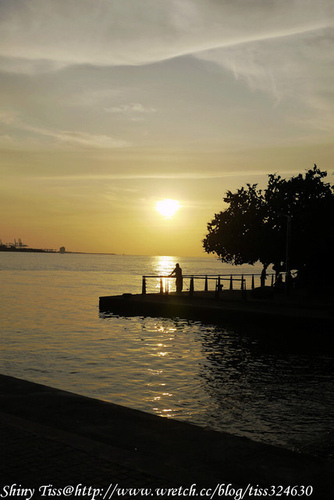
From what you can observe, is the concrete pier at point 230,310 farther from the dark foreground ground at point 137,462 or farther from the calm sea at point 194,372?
the dark foreground ground at point 137,462

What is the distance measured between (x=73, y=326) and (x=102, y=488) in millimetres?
27975

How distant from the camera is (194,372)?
62.0 feet

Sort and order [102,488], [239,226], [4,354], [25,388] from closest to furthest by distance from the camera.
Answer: [102,488], [25,388], [4,354], [239,226]

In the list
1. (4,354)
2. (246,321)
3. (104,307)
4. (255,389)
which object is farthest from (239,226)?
(255,389)

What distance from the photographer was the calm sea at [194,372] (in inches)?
503

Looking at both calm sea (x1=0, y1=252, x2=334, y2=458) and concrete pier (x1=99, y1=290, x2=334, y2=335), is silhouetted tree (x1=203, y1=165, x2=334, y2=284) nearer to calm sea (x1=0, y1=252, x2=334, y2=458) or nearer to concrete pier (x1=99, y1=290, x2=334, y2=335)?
concrete pier (x1=99, y1=290, x2=334, y2=335)

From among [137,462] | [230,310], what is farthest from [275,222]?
[137,462]

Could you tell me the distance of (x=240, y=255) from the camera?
60.8m

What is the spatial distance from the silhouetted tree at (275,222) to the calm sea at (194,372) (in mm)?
27149

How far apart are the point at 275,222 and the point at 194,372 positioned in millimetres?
42438

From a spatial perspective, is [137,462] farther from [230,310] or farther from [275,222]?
[275,222]

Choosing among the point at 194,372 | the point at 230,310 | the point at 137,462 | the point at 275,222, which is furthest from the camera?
the point at 275,222

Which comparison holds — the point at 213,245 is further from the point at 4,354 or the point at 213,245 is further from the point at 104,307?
the point at 4,354

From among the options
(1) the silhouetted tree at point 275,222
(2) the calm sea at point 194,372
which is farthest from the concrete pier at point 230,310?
(1) the silhouetted tree at point 275,222
